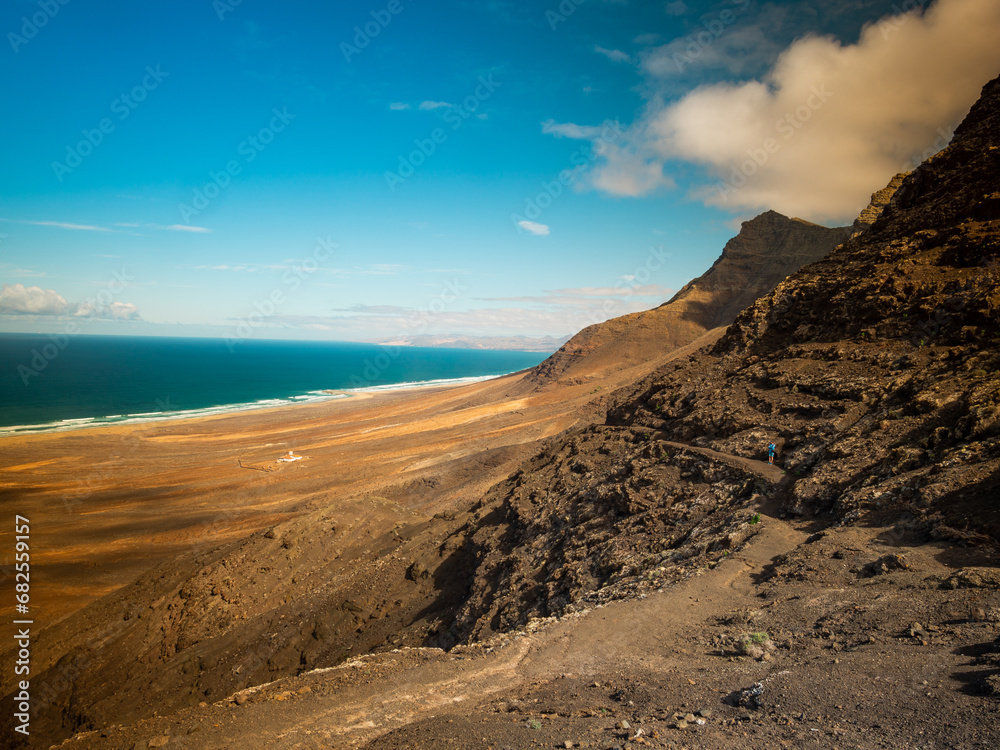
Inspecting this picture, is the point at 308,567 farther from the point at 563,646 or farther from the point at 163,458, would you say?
the point at 163,458

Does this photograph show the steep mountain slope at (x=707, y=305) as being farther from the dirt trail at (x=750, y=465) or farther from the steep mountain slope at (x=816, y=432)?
the dirt trail at (x=750, y=465)

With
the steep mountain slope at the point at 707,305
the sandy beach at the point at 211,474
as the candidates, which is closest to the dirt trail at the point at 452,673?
the sandy beach at the point at 211,474

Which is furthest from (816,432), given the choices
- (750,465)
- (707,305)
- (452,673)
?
(707,305)

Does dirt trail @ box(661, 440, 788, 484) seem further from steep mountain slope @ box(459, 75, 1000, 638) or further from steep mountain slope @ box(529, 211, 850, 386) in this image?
steep mountain slope @ box(529, 211, 850, 386)

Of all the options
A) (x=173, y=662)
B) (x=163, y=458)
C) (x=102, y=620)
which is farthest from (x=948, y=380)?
(x=163, y=458)

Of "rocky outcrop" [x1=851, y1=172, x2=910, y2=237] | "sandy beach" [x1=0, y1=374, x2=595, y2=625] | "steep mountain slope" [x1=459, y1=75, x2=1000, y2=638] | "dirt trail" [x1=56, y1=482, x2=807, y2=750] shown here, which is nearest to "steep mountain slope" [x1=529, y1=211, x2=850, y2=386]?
"sandy beach" [x1=0, y1=374, x2=595, y2=625]

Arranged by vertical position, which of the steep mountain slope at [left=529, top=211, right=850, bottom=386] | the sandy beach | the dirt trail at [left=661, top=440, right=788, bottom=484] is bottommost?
the sandy beach
